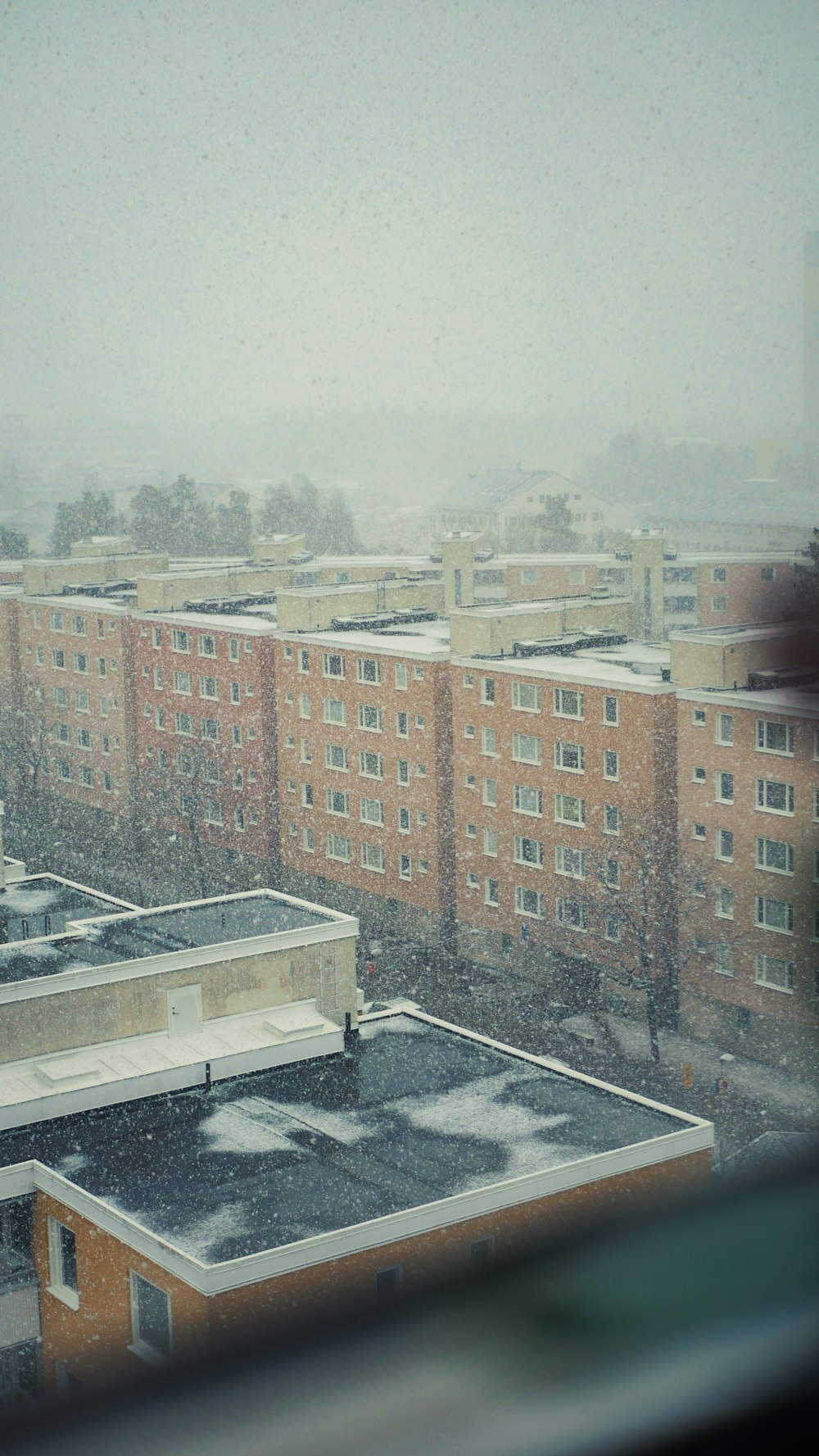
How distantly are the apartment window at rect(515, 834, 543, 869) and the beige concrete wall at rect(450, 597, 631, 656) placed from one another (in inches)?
29.0

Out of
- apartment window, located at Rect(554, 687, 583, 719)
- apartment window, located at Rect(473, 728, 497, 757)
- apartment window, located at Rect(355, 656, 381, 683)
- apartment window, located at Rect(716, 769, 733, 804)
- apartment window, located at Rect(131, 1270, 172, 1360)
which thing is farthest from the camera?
apartment window, located at Rect(355, 656, 381, 683)

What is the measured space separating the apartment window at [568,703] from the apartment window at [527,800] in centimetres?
35

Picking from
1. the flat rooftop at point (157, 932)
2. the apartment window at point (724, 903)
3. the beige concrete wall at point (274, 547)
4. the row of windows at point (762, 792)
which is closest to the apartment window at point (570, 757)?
the row of windows at point (762, 792)

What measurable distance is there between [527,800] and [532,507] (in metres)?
11.2

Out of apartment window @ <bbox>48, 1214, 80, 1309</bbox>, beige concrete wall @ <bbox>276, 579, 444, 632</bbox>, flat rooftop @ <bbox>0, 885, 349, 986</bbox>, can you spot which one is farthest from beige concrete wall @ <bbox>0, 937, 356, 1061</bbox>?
beige concrete wall @ <bbox>276, 579, 444, 632</bbox>

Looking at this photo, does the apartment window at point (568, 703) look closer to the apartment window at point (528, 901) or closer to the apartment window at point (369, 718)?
the apartment window at point (528, 901)

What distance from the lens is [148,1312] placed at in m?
2.37

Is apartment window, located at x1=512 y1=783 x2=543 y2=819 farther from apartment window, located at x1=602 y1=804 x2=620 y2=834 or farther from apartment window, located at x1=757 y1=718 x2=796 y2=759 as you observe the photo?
apartment window, located at x1=757 y1=718 x2=796 y2=759

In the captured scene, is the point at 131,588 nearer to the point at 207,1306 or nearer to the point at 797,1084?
the point at 797,1084

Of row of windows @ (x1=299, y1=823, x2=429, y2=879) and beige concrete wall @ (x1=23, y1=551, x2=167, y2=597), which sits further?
beige concrete wall @ (x1=23, y1=551, x2=167, y2=597)

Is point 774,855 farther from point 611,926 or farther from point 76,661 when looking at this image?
point 76,661

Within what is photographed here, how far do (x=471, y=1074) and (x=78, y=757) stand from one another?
244 inches

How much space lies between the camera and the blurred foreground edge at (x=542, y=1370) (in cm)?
17

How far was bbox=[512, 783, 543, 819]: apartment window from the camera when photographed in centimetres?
592
